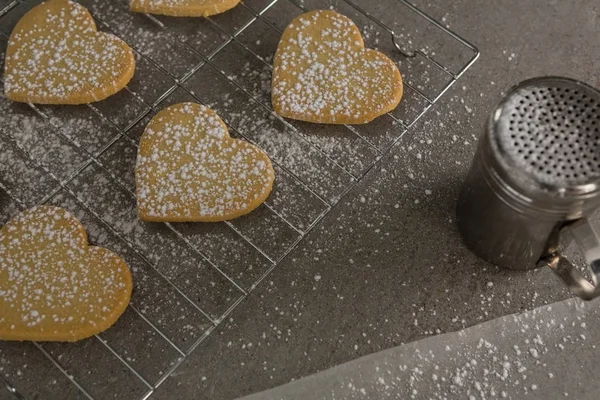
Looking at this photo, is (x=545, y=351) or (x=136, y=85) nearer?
(x=545, y=351)

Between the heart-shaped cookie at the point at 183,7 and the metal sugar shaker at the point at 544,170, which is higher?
the metal sugar shaker at the point at 544,170

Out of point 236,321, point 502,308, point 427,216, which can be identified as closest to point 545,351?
point 502,308

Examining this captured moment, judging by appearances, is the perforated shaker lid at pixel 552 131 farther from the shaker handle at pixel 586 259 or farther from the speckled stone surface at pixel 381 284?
the speckled stone surface at pixel 381 284

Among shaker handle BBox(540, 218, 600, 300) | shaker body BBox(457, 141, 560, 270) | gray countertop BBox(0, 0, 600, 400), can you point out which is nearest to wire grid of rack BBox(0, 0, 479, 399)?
gray countertop BBox(0, 0, 600, 400)

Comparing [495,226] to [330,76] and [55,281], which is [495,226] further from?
[55,281]

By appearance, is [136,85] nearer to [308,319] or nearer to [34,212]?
[34,212]

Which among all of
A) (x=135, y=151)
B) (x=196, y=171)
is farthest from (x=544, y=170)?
(x=135, y=151)

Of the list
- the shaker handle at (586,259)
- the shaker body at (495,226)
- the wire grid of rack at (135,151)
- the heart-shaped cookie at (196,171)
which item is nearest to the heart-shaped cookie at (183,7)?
the wire grid of rack at (135,151)

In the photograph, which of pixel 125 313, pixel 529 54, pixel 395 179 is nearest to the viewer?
pixel 125 313
